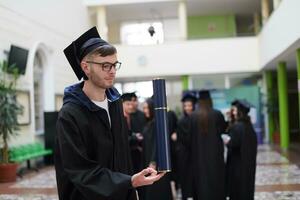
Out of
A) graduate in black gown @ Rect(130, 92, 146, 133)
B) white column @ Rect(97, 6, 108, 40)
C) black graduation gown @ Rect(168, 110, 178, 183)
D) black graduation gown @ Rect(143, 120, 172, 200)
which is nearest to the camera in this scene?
black graduation gown @ Rect(143, 120, 172, 200)

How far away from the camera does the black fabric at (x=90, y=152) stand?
1.96 meters

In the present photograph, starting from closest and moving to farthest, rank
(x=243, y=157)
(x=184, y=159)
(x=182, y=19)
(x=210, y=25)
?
(x=243, y=157)
(x=184, y=159)
(x=182, y=19)
(x=210, y=25)

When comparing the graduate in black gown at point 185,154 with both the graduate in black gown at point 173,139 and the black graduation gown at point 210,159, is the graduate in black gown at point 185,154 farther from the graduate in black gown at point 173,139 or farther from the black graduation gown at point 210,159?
the black graduation gown at point 210,159

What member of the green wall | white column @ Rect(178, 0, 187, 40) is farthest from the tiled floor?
the green wall

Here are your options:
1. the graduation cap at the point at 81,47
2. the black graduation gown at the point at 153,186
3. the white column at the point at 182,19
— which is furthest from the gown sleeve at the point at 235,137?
the white column at the point at 182,19

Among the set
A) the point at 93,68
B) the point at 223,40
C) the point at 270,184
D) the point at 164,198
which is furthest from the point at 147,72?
the point at 93,68

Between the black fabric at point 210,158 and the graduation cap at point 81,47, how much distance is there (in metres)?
3.83

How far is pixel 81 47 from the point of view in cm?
222

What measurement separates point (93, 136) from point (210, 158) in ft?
13.3

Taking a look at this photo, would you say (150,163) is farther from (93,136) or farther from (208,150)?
(93,136)

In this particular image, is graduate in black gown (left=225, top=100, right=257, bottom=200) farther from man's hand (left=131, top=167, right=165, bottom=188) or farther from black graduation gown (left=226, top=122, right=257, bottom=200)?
man's hand (left=131, top=167, right=165, bottom=188)

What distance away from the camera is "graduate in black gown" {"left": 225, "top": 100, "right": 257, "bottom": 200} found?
6.02m

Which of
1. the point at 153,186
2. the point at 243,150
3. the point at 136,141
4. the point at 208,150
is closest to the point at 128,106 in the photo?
the point at 136,141

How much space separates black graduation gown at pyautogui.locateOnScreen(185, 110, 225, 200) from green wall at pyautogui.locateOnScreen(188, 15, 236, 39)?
1531 centimetres
